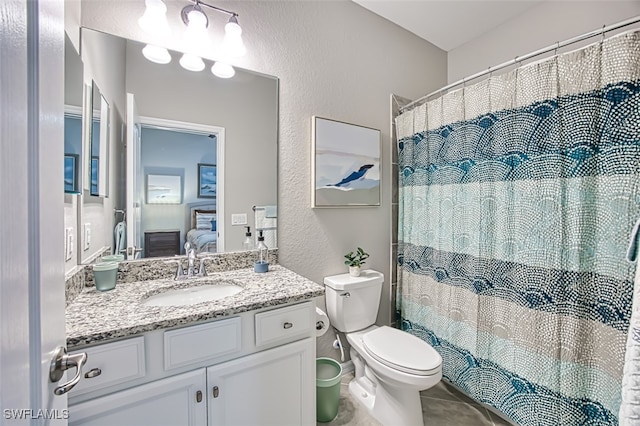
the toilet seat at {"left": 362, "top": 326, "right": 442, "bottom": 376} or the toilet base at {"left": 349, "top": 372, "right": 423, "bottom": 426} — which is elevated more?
the toilet seat at {"left": 362, "top": 326, "right": 442, "bottom": 376}

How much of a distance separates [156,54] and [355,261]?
5.26ft

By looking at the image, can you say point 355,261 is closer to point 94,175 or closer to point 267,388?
point 267,388

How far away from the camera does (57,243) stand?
0.58m

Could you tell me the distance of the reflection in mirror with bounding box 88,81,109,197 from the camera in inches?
46.1

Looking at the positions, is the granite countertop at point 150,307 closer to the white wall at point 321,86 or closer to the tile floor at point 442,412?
the white wall at point 321,86

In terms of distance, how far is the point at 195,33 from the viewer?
1369mm

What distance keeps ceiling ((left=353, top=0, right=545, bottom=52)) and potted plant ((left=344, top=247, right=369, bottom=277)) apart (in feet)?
5.76

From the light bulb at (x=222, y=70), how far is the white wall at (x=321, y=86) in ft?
0.30

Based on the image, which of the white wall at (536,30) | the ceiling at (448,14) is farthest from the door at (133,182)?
the white wall at (536,30)

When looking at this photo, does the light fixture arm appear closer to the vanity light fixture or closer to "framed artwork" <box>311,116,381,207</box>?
the vanity light fixture

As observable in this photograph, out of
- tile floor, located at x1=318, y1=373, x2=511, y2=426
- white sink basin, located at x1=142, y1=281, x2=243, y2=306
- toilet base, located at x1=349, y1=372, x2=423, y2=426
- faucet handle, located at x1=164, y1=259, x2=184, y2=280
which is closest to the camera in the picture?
white sink basin, located at x1=142, y1=281, x2=243, y2=306

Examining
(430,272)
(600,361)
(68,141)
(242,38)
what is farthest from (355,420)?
(242,38)

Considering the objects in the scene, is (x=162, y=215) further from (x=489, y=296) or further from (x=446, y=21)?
(x=446, y=21)

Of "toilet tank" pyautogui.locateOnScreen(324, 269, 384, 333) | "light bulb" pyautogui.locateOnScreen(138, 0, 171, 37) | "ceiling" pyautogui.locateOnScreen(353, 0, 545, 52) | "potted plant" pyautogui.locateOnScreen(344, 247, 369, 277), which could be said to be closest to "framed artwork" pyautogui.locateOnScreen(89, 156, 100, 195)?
"light bulb" pyautogui.locateOnScreen(138, 0, 171, 37)
